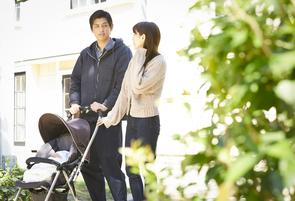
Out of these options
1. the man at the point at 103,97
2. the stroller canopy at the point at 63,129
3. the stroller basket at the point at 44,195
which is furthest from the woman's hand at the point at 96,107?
the stroller basket at the point at 44,195

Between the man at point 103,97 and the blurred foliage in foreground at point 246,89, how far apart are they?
303 cm

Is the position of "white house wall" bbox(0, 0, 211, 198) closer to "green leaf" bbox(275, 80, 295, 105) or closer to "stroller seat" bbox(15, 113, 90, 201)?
"stroller seat" bbox(15, 113, 90, 201)

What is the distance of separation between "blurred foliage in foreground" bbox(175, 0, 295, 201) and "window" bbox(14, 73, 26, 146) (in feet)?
28.4

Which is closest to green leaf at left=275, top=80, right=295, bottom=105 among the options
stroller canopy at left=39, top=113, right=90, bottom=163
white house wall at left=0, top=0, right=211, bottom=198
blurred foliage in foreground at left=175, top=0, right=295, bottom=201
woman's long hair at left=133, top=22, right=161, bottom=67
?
blurred foliage in foreground at left=175, top=0, right=295, bottom=201

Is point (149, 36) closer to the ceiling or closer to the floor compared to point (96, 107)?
closer to the ceiling

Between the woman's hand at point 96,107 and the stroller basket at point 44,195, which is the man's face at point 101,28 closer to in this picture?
the woman's hand at point 96,107

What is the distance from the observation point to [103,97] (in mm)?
3898

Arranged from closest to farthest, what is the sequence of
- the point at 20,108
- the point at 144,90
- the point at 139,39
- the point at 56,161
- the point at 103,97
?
1. the point at 56,161
2. the point at 144,90
3. the point at 139,39
4. the point at 103,97
5. the point at 20,108

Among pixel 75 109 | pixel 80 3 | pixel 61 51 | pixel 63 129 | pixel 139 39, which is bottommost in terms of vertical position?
pixel 63 129

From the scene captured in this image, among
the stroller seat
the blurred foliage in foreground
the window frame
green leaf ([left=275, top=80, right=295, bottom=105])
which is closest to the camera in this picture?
green leaf ([left=275, top=80, right=295, bottom=105])

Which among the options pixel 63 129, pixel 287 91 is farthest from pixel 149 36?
pixel 287 91

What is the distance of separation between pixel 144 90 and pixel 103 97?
0.80 m

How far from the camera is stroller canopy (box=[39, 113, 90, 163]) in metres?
3.37

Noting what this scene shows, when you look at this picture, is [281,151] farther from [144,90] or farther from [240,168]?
[144,90]
